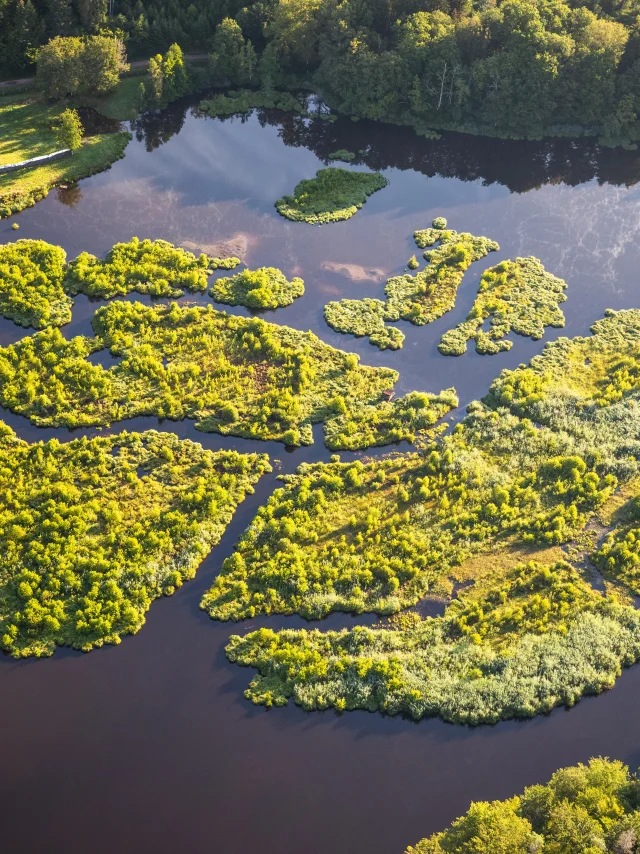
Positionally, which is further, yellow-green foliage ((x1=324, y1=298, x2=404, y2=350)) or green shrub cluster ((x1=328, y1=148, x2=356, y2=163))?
green shrub cluster ((x1=328, y1=148, x2=356, y2=163))

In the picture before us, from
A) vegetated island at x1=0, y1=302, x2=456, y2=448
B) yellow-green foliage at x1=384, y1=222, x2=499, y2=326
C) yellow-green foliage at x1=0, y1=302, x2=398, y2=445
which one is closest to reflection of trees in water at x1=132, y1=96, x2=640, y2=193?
yellow-green foliage at x1=384, y1=222, x2=499, y2=326

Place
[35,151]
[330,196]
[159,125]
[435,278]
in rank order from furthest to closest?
[159,125]
[330,196]
[35,151]
[435,278]

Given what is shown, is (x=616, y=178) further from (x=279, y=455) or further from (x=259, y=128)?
(x=279, y=455)

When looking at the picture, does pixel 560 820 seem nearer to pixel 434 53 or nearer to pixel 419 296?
pixel 419 296

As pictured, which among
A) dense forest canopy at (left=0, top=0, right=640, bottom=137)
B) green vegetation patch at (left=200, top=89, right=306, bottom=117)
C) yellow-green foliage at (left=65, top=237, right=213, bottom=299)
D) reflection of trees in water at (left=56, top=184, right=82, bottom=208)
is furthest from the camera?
green vegetation patch at (left=200, top=89, right=306, bottom=117)

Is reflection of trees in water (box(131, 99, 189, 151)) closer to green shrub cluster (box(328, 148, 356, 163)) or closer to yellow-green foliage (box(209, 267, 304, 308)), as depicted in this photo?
green shrub cluster (box(328, 148, 356, 163))

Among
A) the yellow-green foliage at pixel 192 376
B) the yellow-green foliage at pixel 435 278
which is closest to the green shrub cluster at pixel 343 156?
the yellow-green foliage at pixel 435 278

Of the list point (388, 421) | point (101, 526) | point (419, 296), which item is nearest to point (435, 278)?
point (419, 296)
